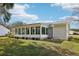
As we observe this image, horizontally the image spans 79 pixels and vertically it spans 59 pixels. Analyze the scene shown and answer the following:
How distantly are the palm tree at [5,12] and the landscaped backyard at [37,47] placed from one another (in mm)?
197

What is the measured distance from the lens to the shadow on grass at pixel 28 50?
3.40 m

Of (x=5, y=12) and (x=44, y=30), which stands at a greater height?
(x=5, y=12)

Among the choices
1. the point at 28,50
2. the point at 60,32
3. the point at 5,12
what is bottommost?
the point at 28,50

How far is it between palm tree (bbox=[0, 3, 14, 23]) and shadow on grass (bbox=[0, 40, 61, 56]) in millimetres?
280

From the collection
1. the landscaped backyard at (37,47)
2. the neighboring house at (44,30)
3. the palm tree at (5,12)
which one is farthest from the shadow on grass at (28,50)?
the palm tree at (5,12)

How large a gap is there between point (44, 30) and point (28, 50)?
26 cm

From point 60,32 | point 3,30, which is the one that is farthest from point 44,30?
point 3,30

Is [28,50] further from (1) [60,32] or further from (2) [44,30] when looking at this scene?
(1) [60,32]

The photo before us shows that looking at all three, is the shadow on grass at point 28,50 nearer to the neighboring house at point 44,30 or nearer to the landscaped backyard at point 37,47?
the landscaped backyard at point 37,47

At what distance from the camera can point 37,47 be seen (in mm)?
3412

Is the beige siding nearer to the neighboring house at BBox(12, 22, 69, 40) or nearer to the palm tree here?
the neighboring house at BBox(12, 22, 69, 40)

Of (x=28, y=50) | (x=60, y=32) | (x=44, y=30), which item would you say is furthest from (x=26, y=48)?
(x=60, y=32)

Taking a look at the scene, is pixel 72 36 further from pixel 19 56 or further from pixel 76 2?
pixel 19 56

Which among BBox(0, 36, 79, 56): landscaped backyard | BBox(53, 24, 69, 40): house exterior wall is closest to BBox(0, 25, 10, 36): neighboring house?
BBox(0, 36, 79, 56): landscaped backyard
